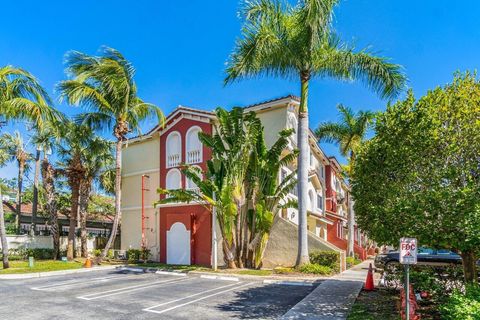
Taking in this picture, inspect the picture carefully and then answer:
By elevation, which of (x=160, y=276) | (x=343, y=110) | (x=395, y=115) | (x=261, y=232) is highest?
(x=343, y=110)

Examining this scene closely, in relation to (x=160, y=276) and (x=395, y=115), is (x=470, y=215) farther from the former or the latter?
(x=160, y=276)

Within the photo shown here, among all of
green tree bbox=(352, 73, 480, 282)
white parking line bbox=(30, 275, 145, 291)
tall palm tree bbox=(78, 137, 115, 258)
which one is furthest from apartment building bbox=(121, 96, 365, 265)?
green tree bbox=(352, 73, 480, 282)

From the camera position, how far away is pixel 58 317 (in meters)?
9.57

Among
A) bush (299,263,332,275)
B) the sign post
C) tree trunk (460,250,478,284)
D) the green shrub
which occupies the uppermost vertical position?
the sign post

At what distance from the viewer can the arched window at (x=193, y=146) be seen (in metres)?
24.1

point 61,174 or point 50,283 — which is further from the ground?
point 61,174

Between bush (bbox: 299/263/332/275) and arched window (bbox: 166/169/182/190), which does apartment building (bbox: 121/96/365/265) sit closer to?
Result: arched window (bbox: 166/169/182/190)

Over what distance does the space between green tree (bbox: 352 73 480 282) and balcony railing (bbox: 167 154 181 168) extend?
57.0 ft

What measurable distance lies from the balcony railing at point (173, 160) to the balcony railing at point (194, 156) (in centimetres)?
97

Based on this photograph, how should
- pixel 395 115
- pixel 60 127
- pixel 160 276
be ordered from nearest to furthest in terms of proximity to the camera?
pixel 395 115 → pixel 160 276 → pixel 60 127

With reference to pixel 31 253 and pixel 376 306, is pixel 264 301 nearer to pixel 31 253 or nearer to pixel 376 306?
pixel 376 306

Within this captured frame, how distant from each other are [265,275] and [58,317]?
9.44 metres

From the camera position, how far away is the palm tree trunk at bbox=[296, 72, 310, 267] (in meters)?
17.6

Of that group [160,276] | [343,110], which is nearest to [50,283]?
[160,276]
